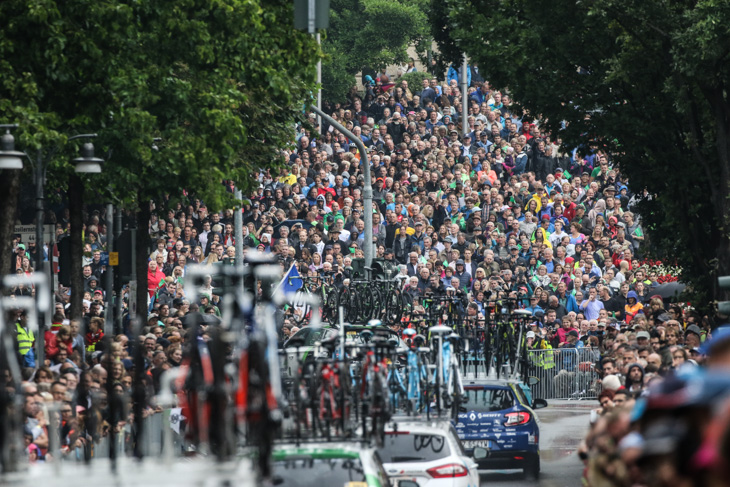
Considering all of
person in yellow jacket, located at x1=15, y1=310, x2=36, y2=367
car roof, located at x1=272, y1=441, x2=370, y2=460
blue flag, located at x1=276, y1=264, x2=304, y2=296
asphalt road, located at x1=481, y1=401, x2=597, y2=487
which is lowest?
asphalt road, located at x1=481, y1=401, x2=597, y2=487

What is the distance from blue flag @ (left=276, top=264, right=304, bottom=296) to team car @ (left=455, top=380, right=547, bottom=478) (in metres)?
7.91

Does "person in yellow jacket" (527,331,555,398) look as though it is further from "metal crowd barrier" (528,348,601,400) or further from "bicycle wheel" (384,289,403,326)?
"bicycle wheel" (384,289,403,326)

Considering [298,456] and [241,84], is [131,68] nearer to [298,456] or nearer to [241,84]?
[241,84]

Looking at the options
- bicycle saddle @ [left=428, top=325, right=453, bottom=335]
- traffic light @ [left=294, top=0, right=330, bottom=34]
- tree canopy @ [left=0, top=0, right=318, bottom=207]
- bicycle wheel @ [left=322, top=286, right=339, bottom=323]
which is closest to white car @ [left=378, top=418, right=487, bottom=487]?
bicycle saddle @ [left=428, top=325, right=453, bottom=335]

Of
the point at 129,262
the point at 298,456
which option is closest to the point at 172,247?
the point at 129,262

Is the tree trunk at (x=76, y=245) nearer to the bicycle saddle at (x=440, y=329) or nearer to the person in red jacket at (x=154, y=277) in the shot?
the person in red jacket at (x=154, y=277)

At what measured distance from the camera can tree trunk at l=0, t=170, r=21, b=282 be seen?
2166 cm

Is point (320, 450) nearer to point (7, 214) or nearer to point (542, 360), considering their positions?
point (7, 214)

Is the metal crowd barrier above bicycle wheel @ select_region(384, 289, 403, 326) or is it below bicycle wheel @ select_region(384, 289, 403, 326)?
below

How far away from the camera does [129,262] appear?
2605 centimetres

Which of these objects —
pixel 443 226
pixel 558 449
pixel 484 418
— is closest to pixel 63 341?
pixel 484 418

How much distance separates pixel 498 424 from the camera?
2025 centimetres

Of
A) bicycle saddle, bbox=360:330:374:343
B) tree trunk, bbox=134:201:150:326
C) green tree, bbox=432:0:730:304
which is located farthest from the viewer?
tree trunk, bbox=134:201:150:326

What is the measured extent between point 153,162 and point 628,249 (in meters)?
12.7
